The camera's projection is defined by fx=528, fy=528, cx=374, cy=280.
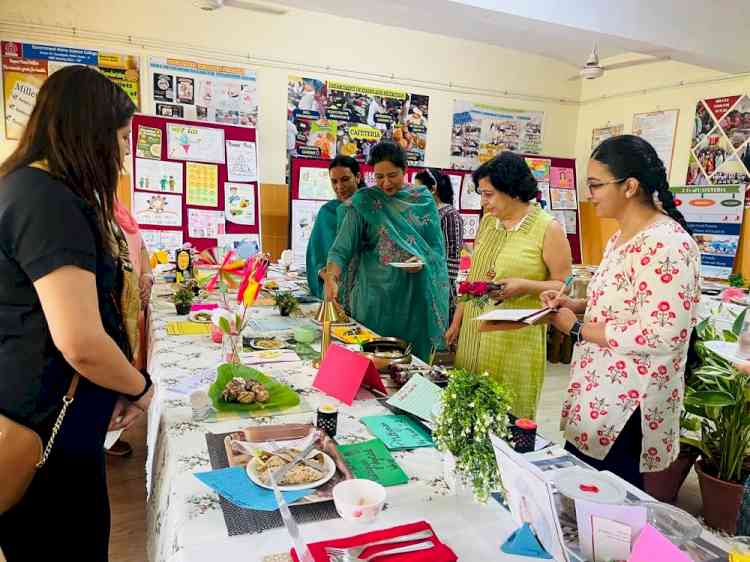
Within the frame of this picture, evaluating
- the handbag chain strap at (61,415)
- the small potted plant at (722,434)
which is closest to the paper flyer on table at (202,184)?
the handbag chain strap at (61,415)

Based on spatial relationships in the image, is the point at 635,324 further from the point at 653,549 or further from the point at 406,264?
the point at 406,264

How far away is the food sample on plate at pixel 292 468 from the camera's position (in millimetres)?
997

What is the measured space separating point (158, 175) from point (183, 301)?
90.4 inches

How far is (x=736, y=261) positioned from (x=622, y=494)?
4.59 m

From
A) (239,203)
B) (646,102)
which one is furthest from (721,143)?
(239,203)

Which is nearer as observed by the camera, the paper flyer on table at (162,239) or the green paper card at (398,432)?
the green paper card at (398,432)

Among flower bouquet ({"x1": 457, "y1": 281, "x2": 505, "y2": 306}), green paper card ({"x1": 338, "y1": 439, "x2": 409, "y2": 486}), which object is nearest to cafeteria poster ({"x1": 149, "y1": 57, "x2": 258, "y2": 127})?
flower bouquet ({"x1": 457, "y1": 281, "x2": 505, "y2": 306})

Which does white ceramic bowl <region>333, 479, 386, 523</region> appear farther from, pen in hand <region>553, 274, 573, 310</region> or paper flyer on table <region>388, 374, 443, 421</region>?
pen in hand <region>553, 274, 573, 310</region>

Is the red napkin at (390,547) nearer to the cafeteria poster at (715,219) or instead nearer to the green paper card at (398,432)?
the green paper card at (398,432)

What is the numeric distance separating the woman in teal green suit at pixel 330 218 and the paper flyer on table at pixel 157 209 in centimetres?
169

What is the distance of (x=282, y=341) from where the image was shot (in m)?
2.02

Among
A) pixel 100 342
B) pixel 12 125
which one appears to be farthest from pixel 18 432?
pixel 12 125

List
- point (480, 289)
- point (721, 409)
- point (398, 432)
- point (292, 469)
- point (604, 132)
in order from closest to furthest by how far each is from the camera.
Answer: point (292, 469) < point (398, 432) < point (480, 289) < point (721, 409) < point (604, 132)

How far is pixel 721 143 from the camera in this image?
15.2 ft
